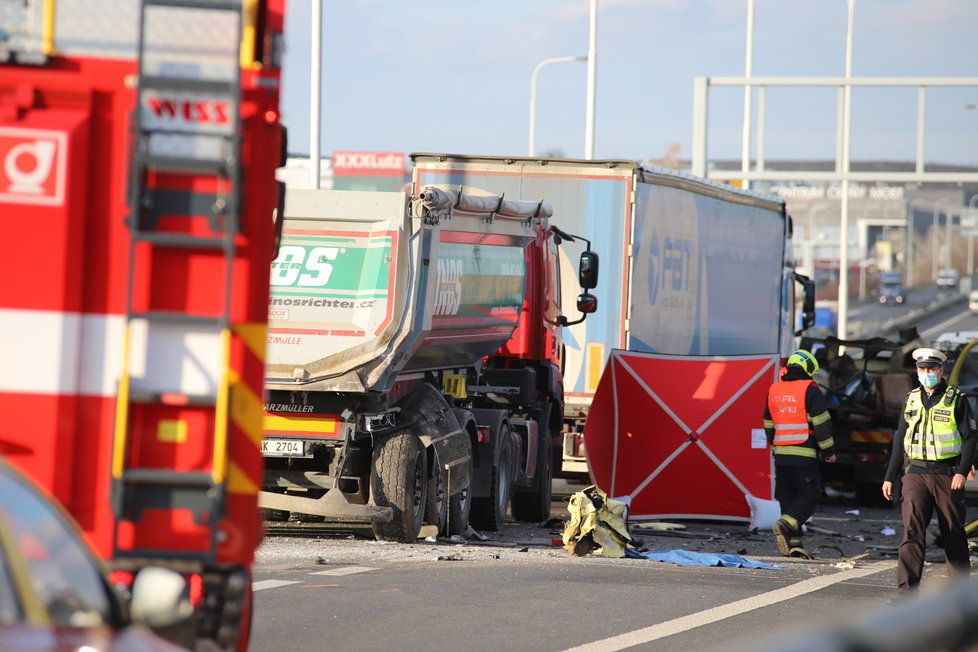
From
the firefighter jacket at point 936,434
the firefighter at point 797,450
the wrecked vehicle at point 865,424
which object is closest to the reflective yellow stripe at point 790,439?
the firefighter at point 797,450

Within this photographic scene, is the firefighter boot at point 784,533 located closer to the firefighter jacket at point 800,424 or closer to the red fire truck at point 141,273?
the firefighter jacket at point 800,424

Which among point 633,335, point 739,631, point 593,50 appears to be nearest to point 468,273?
point 633,335

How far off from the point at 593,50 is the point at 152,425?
119 ft

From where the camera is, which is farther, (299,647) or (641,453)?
(641,453)

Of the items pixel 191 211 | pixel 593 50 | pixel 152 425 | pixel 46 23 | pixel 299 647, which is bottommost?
pixel 299 647

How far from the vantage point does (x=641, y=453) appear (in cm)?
1596

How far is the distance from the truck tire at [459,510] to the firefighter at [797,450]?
8.80 feet

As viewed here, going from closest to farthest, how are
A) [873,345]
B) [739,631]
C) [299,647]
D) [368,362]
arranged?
[299,647] < [739,631] < [368,362] < [873,345]

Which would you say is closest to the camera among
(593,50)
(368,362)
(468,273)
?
(368,362)

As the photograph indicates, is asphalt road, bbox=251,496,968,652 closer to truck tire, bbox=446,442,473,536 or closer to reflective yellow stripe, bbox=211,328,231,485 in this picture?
truck tire, bbox=446,442,473,536

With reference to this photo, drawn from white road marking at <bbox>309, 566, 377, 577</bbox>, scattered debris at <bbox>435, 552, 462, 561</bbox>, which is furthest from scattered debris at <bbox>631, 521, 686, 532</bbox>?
white road marking at <bbox>309, 566, 377, 577</bbox>

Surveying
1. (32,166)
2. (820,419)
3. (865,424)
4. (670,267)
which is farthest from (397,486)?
(865,424)

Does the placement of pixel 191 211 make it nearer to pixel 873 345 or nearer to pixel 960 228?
pixel 873 345

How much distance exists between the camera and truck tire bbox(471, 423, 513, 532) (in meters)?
15.9
